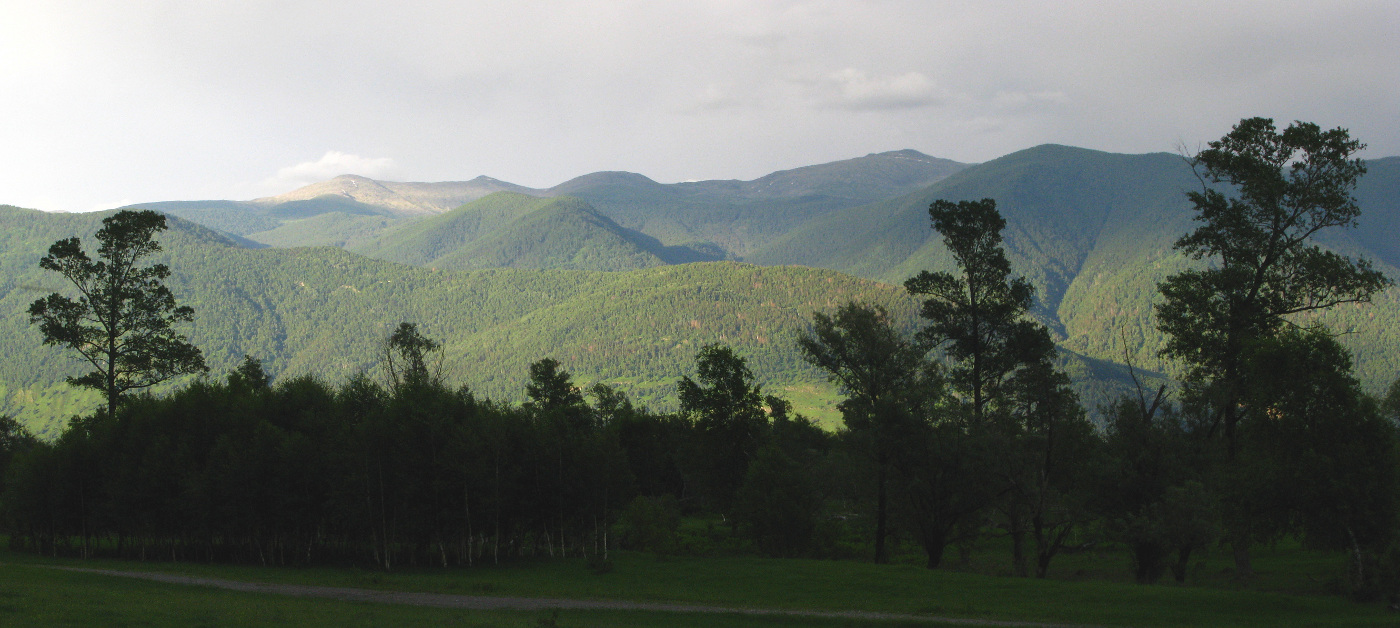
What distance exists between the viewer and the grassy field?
92.4ft

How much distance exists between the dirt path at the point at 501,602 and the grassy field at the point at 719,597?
1.03m

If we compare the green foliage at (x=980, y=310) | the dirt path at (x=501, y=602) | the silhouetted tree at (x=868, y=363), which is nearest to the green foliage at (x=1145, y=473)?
the green foliage at (x=980, y=310)

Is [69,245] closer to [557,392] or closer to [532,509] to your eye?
[532,509]

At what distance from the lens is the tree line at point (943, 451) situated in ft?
108

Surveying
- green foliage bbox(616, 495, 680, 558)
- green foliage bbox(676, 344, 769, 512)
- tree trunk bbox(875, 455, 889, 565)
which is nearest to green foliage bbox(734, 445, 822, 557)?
green foliage bbox(616, 495, 680, 558)

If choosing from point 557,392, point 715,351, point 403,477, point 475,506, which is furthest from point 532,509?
point 557,392

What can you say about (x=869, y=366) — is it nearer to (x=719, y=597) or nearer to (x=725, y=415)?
(x=719, y=597)

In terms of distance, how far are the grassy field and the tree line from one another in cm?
370

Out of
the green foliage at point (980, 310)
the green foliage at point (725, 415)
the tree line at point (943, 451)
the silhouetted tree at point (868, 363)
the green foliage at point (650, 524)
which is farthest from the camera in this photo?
the green foliage at point (725, 415)

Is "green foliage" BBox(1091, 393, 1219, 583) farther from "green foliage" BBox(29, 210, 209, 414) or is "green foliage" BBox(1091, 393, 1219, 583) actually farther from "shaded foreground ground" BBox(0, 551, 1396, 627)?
"green foliage" BBox(29, 210, 209, 414)

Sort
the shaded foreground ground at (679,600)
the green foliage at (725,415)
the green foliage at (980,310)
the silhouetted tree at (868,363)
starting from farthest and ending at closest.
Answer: the green foliage at (725,415) < the silhouetted tree at (868,363) < the green foliage at (980,310) < the shaded foreground ground at (679,600)

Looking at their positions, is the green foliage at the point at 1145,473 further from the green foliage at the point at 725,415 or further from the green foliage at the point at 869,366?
the green foliage at the point at 725,415

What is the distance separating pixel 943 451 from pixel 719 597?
13184 mm

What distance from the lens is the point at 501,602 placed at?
36938 millimetres
